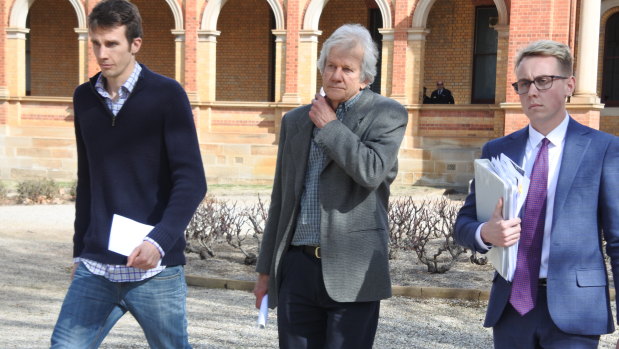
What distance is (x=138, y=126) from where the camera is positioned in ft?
10.2

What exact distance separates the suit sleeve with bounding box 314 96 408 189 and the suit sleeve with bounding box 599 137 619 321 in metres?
0.72

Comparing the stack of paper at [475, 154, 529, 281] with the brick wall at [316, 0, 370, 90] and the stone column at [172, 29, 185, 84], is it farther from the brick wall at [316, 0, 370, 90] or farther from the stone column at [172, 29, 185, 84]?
the brick wall at [316, 0, 370, 90]

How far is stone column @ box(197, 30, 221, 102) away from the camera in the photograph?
2062 cm

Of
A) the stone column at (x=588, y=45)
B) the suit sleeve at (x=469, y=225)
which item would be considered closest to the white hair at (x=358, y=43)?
the suit sleeve at (x=469, y=225)

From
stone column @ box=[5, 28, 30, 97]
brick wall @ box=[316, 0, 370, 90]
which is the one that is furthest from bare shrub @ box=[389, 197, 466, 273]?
stone column @ box=[5, 28, 30, 97]

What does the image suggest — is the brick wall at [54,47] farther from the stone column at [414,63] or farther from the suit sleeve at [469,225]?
the suit sleeve at [469,225]

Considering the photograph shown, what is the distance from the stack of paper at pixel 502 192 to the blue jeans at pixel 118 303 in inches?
46.0

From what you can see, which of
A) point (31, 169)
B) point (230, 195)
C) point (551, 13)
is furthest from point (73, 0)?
point (551, 13)

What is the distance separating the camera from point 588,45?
17.2m

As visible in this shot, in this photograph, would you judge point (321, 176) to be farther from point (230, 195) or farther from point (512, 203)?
point (230, 195)

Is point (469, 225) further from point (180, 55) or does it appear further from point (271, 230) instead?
point (180, 55)

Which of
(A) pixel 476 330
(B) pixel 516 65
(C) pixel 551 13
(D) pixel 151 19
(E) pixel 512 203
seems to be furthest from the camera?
(D) pixel 151 19

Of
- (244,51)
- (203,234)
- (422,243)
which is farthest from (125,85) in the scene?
(244,51)

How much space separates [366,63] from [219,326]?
149 inches
